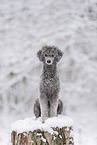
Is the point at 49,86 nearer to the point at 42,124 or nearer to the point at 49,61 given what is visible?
the point at 49,61

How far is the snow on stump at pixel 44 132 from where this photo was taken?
9.09ft

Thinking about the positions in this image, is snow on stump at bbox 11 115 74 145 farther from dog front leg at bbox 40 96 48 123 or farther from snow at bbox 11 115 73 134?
dog front leg at bbox 40 96 48 123

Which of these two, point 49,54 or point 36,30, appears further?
point 36,30

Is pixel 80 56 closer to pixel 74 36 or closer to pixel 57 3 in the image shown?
pixel 74 36

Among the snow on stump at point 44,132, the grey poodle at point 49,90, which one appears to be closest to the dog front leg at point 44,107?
the grey poodle at point 49,90

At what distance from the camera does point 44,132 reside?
2770mm

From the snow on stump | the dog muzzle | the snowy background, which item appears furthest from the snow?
the snowy background

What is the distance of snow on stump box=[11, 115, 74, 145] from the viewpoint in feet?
9.09

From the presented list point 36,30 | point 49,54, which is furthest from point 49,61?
point 36,30

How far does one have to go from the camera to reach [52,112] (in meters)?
3.11

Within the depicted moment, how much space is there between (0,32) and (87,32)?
2.88 meters

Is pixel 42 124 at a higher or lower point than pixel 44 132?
higher

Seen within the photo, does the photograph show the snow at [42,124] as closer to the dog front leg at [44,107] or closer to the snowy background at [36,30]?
the dog front leg at [44,107]

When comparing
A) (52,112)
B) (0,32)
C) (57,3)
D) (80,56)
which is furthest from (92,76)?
(52,112)
